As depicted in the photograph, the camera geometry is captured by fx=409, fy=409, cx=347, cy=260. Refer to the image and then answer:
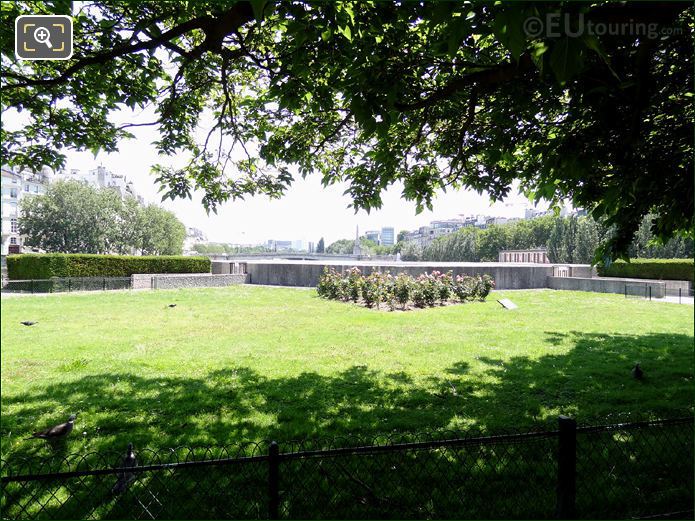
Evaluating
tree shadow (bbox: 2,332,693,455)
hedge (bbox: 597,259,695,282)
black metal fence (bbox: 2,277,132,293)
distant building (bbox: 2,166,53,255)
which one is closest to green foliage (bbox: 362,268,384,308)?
tree shadow (bbox: 2,332,693,455)

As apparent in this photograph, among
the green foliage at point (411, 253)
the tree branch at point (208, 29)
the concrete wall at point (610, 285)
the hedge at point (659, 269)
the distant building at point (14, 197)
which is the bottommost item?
the concrete wall at point (610, 285)

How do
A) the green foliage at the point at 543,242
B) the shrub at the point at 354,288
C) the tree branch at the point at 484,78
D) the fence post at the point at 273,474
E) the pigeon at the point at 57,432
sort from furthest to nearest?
the green foliage at the point at 543,242 < the shrub at the point at 354,288 < the tree branch at the point at 484,78 < the pigeon at the point at 57,432 < the fence post at the point at 273,474

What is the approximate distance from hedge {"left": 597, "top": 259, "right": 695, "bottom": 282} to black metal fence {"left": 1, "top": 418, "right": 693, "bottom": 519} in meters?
25.0

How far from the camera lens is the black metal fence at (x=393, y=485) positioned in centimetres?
356

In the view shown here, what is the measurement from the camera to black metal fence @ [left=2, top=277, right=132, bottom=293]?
20875 millimetres

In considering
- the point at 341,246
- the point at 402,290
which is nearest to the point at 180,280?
the point at 402,290

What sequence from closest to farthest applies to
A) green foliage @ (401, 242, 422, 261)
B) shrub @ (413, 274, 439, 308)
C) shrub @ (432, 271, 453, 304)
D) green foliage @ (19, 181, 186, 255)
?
shrub @ (413, 274, 439, 308), shrub @ (432, 271, 453, 304), green foliage @ (19, 181, 186, 255), green foliage @ (401, 242, 422, 261)

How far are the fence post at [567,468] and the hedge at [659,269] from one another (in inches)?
1023

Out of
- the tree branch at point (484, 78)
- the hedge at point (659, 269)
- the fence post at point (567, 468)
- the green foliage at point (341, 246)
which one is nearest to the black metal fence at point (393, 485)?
the fence post at point (567, 468)

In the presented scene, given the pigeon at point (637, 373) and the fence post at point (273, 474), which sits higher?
the fence post at point (273, 474)

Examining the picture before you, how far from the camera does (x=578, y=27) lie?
2.04m

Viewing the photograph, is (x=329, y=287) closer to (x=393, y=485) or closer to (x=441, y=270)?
(x=441, y=270)

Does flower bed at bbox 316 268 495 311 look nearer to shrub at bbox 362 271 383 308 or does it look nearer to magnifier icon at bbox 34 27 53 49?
shrub at bbox 362 271 383 308

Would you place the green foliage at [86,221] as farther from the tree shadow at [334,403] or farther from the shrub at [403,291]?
the tree shadow at [334,403]
